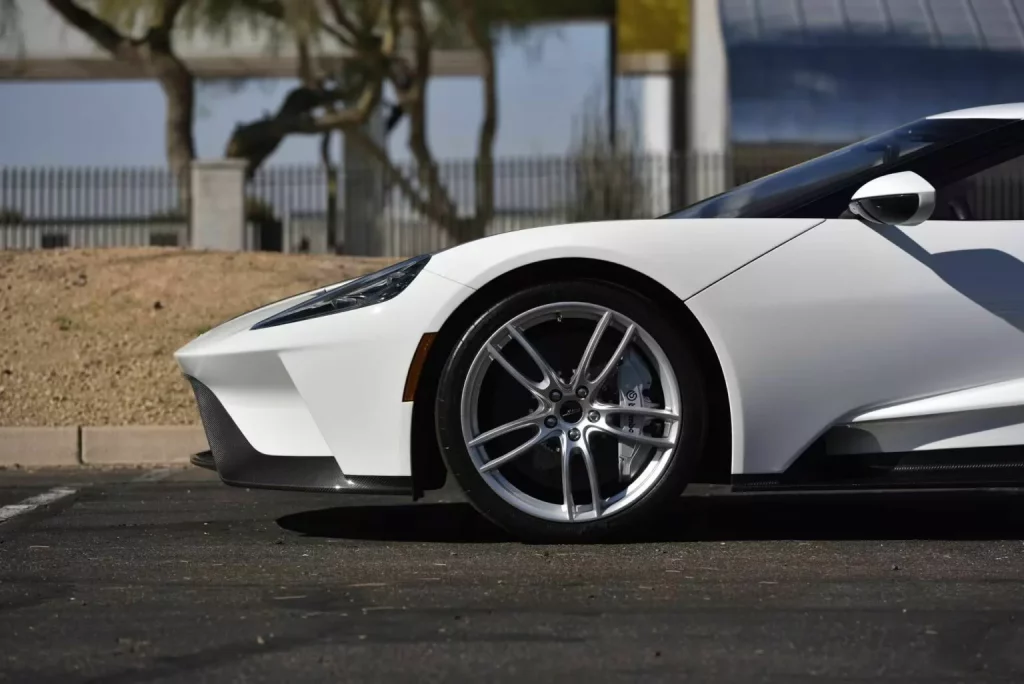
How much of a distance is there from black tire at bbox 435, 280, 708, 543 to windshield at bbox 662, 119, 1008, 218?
0.55 meters

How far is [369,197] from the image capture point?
22.0 meters

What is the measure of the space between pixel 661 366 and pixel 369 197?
1794 cm

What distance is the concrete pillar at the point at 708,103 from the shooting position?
20.8 m

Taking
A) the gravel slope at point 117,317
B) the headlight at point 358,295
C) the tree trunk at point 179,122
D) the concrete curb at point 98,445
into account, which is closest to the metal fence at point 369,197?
the tree trunk at point 179,122

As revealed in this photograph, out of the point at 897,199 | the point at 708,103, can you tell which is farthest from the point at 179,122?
the point at 897,199

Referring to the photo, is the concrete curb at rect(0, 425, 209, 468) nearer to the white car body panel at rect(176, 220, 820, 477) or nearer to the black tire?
the white car body panel at rect(176, 220, 820, 477)

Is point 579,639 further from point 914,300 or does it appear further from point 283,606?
point 914,300

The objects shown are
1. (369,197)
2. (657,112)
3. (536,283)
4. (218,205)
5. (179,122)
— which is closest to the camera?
(536,283)

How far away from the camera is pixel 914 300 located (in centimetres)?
431

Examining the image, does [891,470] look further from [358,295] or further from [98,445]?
[98,445]

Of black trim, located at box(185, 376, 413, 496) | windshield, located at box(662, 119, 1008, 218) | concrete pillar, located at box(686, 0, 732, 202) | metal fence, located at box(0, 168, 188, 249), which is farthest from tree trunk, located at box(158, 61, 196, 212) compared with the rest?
windshield, located at box(662, 119, 1008, 218)

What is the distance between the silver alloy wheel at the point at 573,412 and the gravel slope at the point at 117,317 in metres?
4.44

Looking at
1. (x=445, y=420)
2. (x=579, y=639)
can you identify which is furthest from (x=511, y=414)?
(x=579, y=639)

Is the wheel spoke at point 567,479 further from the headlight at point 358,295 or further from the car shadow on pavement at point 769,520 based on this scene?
the headlight at point 358,295
